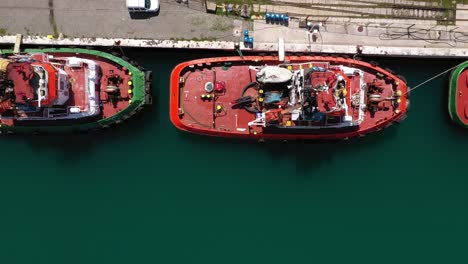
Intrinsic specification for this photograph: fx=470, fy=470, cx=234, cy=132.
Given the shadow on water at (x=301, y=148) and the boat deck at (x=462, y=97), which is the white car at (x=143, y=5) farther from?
the boat deck at (x=462, y=97)

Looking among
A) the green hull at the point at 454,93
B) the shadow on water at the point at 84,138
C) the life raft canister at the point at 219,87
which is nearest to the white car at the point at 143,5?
the life raft canister at the point at 219,87

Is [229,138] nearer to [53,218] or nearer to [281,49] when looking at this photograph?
[281,49]

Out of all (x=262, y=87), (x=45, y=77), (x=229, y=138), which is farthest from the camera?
(x=229, y=138)

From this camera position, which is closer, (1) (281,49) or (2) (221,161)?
(1) (281,49)

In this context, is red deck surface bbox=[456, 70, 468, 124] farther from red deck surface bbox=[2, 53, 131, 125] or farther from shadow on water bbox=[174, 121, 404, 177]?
red deck surface bbox=[2, 53, 131, 125]

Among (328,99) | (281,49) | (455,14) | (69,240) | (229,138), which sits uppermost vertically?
(455,14)

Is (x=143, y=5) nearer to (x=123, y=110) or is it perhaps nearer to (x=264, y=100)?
(x=123, y=110)

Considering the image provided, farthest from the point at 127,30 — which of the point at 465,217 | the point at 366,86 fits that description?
the point at 465,217
